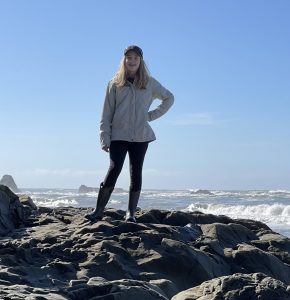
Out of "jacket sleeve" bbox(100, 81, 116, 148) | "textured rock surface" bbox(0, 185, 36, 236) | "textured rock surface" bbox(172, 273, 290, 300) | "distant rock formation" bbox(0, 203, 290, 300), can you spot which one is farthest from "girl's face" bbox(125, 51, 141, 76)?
"textured rock surface" bbox(172, 273, 290, 300)

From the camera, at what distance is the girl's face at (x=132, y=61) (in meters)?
5.95

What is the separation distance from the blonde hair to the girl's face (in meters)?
0.05

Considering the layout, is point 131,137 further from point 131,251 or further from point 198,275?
point 198,275

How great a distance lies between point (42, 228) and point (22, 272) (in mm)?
2223

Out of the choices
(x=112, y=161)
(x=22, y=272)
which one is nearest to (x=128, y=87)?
(x=112, y=161)

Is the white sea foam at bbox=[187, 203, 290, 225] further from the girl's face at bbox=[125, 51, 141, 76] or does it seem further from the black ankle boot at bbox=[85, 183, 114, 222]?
the girl's face at bbox=[125, 51, 141, 76]

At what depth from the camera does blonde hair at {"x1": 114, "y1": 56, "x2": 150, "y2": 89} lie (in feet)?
19.8

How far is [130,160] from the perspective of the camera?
6230mm

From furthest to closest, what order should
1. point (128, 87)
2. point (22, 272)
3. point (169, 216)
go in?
point (169, 216)
point (128, 87)
point (22, 272)

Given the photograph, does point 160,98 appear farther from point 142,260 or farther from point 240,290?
point 240,290

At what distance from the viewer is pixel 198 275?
5.07 m

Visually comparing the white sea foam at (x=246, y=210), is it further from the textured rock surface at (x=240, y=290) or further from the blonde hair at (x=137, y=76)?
the textured rock surface at (x=240, y=290)

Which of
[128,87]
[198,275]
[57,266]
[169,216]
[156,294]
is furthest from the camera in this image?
[169,216]

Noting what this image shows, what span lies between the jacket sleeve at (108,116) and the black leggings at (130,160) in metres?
0.11
